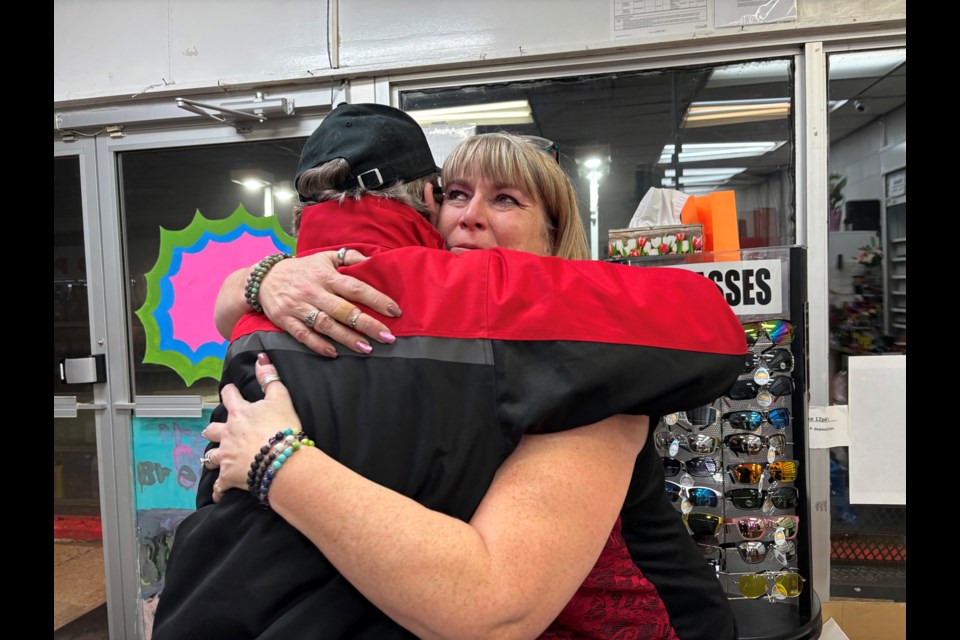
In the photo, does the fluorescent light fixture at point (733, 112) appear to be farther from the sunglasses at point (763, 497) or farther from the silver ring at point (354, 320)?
the silver ring at point (354, 320)

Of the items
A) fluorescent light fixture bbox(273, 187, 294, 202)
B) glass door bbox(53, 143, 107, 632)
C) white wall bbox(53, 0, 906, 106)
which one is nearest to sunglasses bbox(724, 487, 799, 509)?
white wall bbox(53, 0, 906, 106)

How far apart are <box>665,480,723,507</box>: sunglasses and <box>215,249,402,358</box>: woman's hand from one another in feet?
4.22

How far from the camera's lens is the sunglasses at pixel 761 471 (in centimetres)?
169

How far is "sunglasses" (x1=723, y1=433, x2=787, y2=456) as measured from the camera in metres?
1.69

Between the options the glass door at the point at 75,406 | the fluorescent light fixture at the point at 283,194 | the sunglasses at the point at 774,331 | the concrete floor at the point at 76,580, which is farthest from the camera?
the concrete floor at the point at 76,580

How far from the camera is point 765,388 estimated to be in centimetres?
168

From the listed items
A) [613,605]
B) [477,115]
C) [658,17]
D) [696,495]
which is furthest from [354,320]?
[658,17]

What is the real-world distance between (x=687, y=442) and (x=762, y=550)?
14.8 inches

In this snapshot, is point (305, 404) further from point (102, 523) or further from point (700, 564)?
point (102, 523)

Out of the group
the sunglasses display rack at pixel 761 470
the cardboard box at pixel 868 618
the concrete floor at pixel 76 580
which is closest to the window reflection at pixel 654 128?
the sunglasses display rack at pixel 761 470

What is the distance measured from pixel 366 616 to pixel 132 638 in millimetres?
2714

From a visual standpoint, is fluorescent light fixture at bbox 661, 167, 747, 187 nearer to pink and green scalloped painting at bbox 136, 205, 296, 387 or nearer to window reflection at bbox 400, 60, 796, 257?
window reflection at bbox 400, 60, 796, 257

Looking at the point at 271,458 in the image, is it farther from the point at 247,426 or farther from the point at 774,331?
the point at 774,331

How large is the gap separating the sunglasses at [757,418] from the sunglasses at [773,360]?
0.40ft
